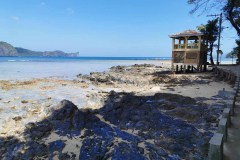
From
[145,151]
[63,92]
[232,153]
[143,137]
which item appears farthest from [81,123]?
[63,92]

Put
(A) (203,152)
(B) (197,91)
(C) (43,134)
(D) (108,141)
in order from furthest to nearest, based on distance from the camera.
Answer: (B) (197,91), (C) (43,134), (D) (108,141), (A) (203,152)

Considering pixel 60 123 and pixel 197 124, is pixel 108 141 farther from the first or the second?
pixel 197 124

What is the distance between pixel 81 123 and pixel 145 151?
300 centimetres

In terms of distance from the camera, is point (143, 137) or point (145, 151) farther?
point (143, 137)

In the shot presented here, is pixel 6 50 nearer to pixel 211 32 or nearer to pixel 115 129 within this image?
pixel 211 32

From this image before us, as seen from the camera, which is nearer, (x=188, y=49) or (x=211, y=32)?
(x=188, y=49)

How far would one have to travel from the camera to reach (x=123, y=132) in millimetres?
7699

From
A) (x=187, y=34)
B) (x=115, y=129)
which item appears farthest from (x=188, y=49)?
(x=115, y=129)

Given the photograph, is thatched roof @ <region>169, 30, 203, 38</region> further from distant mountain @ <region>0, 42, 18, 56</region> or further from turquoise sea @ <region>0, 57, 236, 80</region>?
distant mountain @ <region>0, 42, 18, 56</region>

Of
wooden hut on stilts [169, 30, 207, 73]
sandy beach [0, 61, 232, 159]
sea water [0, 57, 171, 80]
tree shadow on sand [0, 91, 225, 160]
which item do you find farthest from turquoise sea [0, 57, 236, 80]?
tree shadow on sand [0, 91, 225, 160]

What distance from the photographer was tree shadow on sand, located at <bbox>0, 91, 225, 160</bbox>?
6.24m

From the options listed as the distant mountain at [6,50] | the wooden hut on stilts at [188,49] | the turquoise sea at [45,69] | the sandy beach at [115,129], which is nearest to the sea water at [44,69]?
the turquoise sea at [45,69]

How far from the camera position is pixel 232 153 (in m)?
4.67

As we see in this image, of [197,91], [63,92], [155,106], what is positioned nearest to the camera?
[155,106]
